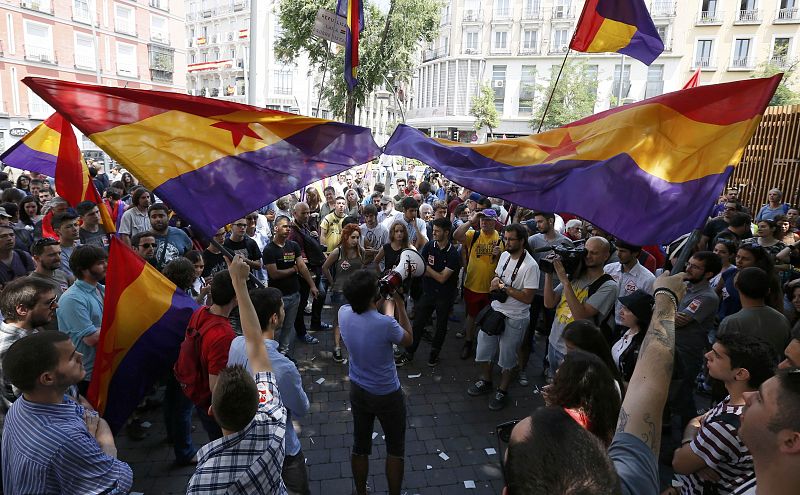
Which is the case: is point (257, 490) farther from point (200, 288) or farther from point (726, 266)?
point (726, 266)

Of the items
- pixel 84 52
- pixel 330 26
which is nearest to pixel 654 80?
pixel 330 26

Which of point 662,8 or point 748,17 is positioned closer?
point 748,17

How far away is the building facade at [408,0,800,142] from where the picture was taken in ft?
122

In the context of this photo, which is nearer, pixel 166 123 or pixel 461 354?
pixel 166 123

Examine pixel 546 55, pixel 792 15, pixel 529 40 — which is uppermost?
pixel 792 15

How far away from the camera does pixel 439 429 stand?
4812 mm

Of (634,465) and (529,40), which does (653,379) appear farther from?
(529,40)

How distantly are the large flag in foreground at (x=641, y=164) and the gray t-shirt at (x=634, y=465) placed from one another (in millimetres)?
1605

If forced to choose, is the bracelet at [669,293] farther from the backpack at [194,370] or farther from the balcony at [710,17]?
the balcony at [710,17]

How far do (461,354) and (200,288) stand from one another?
3.50m

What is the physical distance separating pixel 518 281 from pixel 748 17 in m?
44.8

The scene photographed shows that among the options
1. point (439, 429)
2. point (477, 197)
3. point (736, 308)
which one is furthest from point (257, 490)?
point (477, 197)

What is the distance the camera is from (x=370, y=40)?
22641mm

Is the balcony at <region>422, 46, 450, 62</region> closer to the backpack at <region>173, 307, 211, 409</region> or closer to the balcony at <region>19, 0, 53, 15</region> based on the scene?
the balcony at <region>19, 0, 53, 15</region>
